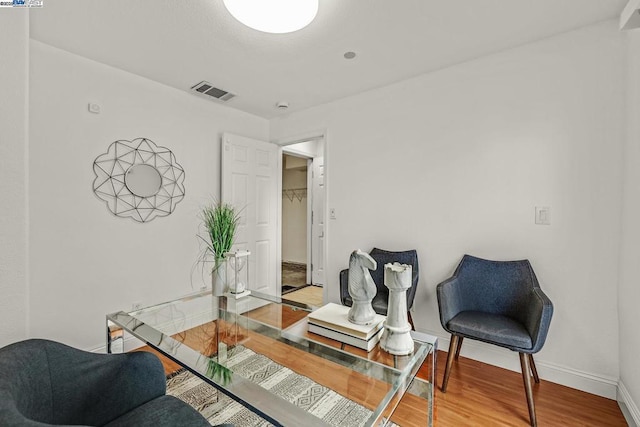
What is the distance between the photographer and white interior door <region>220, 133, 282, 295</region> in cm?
324

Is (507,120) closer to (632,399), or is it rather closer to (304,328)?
(632,399)

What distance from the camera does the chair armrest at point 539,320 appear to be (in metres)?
1.64

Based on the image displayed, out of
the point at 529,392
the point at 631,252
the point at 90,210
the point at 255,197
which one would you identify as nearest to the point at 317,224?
the point at 255,197

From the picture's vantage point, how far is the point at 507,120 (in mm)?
2182

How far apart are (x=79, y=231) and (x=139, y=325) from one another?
3.95 feet

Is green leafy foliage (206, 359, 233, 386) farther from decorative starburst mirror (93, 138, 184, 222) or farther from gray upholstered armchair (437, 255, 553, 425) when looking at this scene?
decorative starburst mirror (93, 138, 184, 222)

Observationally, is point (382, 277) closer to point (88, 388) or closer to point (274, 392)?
point (274, 392)

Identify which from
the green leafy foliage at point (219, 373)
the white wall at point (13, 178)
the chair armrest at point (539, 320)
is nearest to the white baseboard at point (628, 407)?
the chair armrest at point (539, 320)

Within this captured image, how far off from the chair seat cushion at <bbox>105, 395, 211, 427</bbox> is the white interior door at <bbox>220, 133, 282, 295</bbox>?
2263 mm

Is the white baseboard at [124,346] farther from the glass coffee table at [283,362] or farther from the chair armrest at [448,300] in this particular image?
the chair armrest at [448,300]

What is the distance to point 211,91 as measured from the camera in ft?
9.39

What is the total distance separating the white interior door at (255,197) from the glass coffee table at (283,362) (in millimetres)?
1516

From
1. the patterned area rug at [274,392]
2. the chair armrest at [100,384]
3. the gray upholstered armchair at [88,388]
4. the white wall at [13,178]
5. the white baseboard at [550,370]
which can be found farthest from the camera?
the white baseboard at [550,370]

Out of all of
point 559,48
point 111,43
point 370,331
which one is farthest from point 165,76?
point 559,48
